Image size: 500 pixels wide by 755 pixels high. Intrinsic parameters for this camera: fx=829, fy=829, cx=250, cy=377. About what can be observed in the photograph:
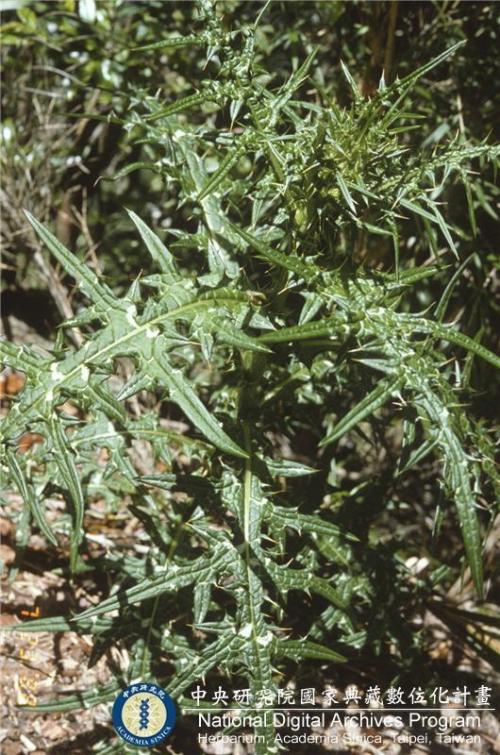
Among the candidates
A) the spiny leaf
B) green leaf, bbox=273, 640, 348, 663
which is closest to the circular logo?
green leaf, bbox=273, 640, 348, 663

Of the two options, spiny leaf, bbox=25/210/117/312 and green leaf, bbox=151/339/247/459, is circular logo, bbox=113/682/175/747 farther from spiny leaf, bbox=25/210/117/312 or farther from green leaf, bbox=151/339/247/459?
spiny leaf, bbox=25/210/117/312

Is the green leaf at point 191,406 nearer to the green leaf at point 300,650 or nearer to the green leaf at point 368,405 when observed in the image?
the green leaf at point 368,405

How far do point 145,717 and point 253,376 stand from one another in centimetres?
90

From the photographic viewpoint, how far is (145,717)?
2082 mm

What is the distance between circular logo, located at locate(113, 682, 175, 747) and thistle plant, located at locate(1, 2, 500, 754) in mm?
47

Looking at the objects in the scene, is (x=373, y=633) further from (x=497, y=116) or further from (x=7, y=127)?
(x=7, y=127)

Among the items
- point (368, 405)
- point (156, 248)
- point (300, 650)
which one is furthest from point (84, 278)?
point (300, 650)

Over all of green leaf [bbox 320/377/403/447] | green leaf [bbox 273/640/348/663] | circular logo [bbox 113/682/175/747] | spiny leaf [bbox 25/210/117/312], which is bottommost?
circular logo [bbox 113/682/175/747]

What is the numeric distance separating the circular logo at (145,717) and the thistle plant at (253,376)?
5 cm

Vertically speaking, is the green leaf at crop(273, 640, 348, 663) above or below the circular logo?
above

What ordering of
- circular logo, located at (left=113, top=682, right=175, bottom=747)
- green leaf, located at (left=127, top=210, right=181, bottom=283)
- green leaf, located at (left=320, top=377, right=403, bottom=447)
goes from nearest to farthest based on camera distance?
green leaf, located at (left=320, top=377, right=403, bottom=447) → green leaf, located at (left=127, top=210, right=181, bottom=283) → circular logo, located at (left=113, top=682, right=175, bottom=747)

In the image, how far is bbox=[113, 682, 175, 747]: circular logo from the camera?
2.08m

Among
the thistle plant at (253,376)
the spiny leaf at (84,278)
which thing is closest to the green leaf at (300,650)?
the thistle plant at (253,376)

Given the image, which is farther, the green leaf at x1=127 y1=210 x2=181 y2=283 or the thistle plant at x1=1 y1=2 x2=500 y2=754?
the green leaf at x1=127 y1=210 x2=181 y2=283
